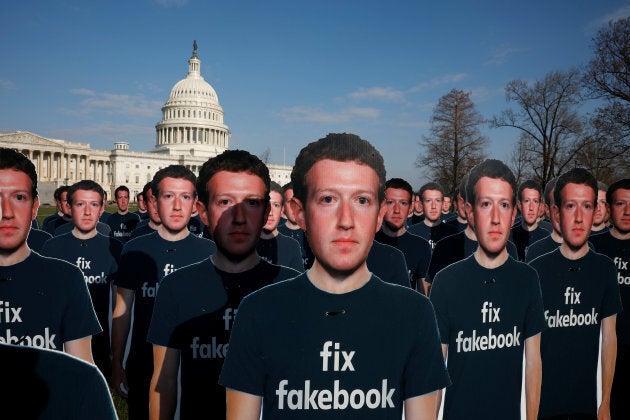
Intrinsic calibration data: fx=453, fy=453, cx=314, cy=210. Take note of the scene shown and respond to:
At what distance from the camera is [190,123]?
331ft

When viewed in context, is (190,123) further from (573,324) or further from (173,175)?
(573,324)

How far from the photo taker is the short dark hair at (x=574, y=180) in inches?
145

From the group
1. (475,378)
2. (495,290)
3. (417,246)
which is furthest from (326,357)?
(417,246)

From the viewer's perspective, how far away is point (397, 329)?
1810 mm

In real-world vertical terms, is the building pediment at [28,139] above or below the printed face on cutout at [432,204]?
above

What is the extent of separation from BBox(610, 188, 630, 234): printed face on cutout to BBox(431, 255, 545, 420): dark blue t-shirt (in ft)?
8.82

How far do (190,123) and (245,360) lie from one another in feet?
343

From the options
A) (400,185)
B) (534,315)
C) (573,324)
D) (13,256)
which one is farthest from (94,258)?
(573,324)

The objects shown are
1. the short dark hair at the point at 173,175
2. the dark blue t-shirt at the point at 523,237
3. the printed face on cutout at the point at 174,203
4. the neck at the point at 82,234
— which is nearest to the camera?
the printed face on cutout at the point at 174,203

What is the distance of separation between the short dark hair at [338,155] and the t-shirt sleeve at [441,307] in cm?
A: 120

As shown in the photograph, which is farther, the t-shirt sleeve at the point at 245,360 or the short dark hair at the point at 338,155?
the short dark hair at the point at 338,155

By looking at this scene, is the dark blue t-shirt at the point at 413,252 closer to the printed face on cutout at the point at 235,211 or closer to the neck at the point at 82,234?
the printed face on cutout at the point at 235,211

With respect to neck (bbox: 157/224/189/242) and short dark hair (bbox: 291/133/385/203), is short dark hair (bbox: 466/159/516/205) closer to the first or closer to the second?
short dark hair (bbox: 291/133/385/203)

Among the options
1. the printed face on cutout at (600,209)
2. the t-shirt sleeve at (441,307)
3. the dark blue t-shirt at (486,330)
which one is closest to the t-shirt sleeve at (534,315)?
the dark blue t-shirt at (486,330)
